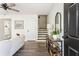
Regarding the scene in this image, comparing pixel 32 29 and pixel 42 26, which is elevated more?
pixel 42 26

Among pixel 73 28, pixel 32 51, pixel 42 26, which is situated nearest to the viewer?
pixel 73 28

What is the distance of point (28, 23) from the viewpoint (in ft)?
28.2

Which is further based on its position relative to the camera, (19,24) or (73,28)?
(19,24)

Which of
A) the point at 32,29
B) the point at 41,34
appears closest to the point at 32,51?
the point at 41,34

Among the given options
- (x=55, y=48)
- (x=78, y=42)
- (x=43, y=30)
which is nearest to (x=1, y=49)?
(x=55, y=48)

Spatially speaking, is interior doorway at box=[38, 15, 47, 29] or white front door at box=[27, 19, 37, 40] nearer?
Result: interior doorway at box=[38, 15, 47, 29]

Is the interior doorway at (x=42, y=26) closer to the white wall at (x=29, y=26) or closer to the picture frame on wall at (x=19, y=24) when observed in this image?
the white wall at (x=29, y=26)

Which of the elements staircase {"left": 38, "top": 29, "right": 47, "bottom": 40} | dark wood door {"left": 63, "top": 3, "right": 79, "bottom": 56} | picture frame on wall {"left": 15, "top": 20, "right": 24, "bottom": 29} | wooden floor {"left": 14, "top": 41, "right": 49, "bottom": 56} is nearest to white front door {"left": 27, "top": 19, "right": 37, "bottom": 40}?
staircase {"left": 38, "top": 29, "right": 47, "bottom": 40}

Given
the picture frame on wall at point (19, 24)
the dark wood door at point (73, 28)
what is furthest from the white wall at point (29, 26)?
the dark wood door at point (73, 28)

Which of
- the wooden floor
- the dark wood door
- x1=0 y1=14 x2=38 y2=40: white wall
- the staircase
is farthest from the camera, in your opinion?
x1=0 y1=14 x2=38 y2=40: white wall

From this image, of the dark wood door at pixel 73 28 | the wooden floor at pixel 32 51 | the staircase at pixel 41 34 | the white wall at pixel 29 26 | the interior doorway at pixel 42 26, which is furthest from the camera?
the white wall at pixel 29 26

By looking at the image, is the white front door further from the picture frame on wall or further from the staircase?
the picture frame on wall

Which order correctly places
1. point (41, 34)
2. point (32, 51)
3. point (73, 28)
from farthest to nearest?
point (41, 34), point (32, 51), point (73, 28)

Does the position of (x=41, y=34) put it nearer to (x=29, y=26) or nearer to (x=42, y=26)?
(x=42, y=26)
